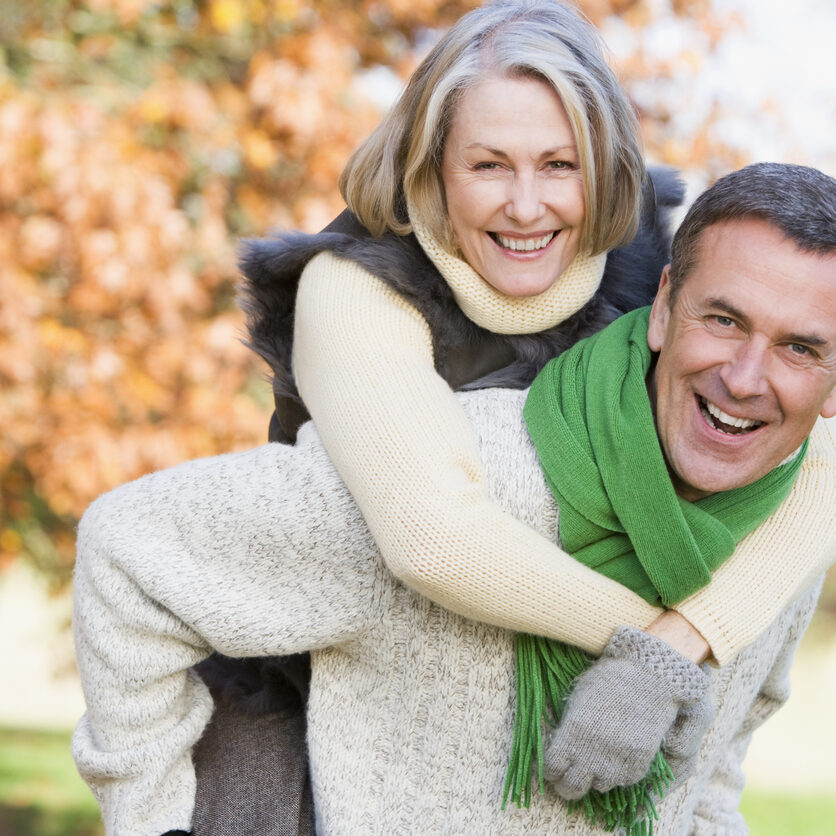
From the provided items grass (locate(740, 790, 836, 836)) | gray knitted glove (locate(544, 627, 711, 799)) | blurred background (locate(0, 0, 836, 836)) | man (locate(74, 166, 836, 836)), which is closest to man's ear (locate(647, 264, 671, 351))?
man (locate(74, 166, 836, 836))

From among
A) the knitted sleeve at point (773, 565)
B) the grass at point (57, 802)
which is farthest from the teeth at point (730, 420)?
the grass at point (57, 802)

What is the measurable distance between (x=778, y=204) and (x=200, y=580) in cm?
120

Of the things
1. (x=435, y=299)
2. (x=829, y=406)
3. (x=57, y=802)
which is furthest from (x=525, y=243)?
(x=57, y=802)

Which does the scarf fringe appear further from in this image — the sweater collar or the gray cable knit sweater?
the sweater collar

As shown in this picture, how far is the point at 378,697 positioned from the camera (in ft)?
6.97

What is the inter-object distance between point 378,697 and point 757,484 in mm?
820

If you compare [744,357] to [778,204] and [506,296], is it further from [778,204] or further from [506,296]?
[506,296]

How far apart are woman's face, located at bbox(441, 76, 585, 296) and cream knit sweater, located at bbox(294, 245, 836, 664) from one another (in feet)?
0.74

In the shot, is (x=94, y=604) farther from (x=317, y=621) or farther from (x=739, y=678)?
(x=739, y=678)

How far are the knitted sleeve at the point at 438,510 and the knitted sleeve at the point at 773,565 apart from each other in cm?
A: 13

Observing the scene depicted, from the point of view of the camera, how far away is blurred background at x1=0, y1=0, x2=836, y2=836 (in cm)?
431

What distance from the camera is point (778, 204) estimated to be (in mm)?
1850

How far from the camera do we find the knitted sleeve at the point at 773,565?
194 cm

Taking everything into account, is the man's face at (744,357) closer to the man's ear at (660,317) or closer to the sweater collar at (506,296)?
the man's ear at (660,317)
